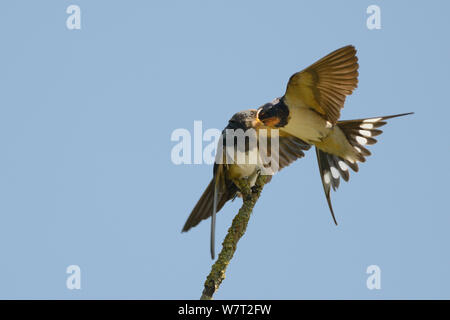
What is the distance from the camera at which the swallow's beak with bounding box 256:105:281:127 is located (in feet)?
18.4

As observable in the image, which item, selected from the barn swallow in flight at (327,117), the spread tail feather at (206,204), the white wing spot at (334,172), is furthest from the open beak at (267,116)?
the white wing spot at (334,172)

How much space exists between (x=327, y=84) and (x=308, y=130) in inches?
22.0

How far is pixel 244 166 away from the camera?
534cm

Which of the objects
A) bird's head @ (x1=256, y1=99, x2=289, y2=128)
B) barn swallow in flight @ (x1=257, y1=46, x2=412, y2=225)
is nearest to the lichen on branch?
bird's head @ (x1=256, y1=99, x2=289, y2=128)

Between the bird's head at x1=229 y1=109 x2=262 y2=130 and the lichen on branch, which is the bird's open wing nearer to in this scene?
the bird's head at x1=229 y1=109 x2=262 y2=130

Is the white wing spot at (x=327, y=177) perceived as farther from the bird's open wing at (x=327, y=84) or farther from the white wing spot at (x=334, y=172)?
the bird's open wing at (x=327, y=84)

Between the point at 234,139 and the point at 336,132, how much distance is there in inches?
42.9

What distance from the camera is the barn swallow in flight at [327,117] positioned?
5391 mm

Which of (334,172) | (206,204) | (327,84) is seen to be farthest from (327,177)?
(206,204)

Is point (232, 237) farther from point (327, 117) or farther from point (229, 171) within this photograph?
point (327, 117)

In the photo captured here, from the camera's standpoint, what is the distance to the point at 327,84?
5.50 m
